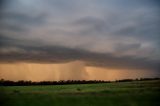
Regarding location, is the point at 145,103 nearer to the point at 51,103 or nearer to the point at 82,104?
the point at 82,104

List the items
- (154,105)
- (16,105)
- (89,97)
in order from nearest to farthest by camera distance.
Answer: (154,105) → (16,105) → (89,97)

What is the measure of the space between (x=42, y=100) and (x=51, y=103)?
2694 millimetres

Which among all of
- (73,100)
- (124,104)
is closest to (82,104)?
(73,100)

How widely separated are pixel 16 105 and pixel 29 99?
3486mm

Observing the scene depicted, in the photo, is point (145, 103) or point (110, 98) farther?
point (110, 98)

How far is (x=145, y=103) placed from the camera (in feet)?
175

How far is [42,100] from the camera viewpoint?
187 ft

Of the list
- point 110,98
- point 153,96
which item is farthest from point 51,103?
point 153,96

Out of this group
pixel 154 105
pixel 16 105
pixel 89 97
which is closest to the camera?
pixel 154 105

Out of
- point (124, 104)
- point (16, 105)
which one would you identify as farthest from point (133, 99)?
point (16, 105)

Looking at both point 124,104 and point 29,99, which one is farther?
point 29,99

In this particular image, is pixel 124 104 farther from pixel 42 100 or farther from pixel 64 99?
pixel 42 100

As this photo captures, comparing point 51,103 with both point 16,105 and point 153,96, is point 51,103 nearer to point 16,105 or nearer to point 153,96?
point 16,105

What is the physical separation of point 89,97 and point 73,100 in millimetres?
3491
